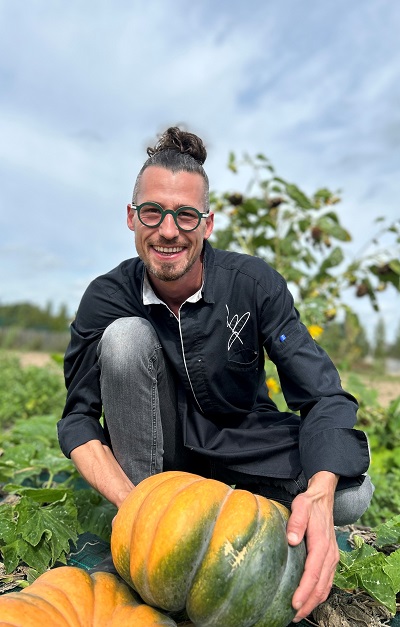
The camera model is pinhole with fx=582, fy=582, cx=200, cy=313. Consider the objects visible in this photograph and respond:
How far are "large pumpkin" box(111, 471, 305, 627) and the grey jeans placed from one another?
537mm

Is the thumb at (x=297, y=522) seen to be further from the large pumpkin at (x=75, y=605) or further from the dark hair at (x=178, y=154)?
the dark hair at (x=178, y=154)

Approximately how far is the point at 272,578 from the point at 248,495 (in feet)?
0.64

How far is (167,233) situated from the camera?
202 centimetres

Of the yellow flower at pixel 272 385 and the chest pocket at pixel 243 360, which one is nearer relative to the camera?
the chest pocket at pixel 243 360

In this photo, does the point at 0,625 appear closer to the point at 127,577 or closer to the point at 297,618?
the point at 127,577

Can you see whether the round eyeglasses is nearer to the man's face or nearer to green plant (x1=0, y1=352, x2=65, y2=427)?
→ the man's face

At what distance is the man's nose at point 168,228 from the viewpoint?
2.03 metres

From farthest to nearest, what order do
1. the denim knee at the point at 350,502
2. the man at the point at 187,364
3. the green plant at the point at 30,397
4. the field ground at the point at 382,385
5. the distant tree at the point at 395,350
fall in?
1. the distant tree at the point at 395,350
2. the field ground at the point at 382,385
3. the green plant at the point at 30,397
4. the man at the point at 187,364
5. the denim knee at the point at 350,502

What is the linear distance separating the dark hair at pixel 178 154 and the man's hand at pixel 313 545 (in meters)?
1.14

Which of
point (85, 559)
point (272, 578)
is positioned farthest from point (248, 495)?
point (85, 559)

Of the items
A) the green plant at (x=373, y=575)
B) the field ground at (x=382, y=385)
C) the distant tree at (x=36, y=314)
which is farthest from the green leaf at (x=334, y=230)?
the distant tree at (x=36, y=314)

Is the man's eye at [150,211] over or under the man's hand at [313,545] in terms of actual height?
over

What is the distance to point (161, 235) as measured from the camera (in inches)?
80.6

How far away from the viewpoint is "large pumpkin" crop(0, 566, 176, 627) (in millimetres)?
1256
